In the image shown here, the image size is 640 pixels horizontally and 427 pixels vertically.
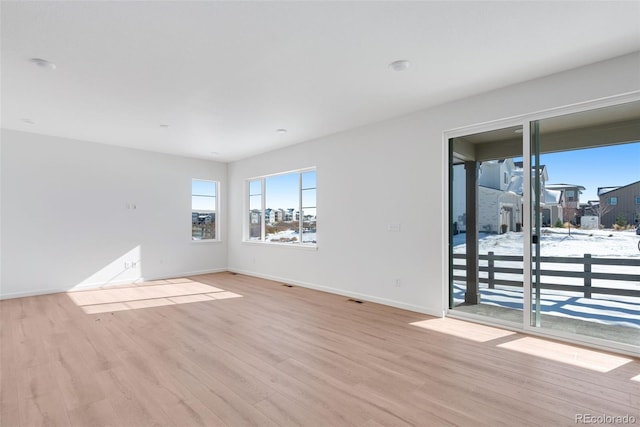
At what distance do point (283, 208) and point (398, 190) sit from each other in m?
2.97

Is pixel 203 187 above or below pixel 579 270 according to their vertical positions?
above

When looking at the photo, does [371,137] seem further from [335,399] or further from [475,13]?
[335,399]

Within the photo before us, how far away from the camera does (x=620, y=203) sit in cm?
315

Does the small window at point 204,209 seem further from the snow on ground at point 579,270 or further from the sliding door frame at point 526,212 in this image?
the snow on ground at point 579,270

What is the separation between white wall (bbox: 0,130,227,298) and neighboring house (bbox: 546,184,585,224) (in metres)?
6.88

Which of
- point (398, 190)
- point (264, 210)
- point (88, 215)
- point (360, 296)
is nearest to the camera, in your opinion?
point (398, 190)

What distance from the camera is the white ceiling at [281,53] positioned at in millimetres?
2322

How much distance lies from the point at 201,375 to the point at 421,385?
→ 1.75 metres

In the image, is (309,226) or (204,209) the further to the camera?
(204,209)

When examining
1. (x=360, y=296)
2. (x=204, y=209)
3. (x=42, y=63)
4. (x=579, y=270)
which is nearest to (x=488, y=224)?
(x=579, y=270)

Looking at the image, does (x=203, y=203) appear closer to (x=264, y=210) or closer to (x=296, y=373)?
(x=264, y=210)

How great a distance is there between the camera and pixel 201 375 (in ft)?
8.57

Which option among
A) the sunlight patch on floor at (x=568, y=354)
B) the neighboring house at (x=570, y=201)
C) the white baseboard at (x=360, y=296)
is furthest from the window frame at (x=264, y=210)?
the neighboring house at (x=570, y=201)

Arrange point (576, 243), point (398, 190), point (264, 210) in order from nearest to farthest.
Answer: point (576, 243), point (398, 190), point (264, 210)
